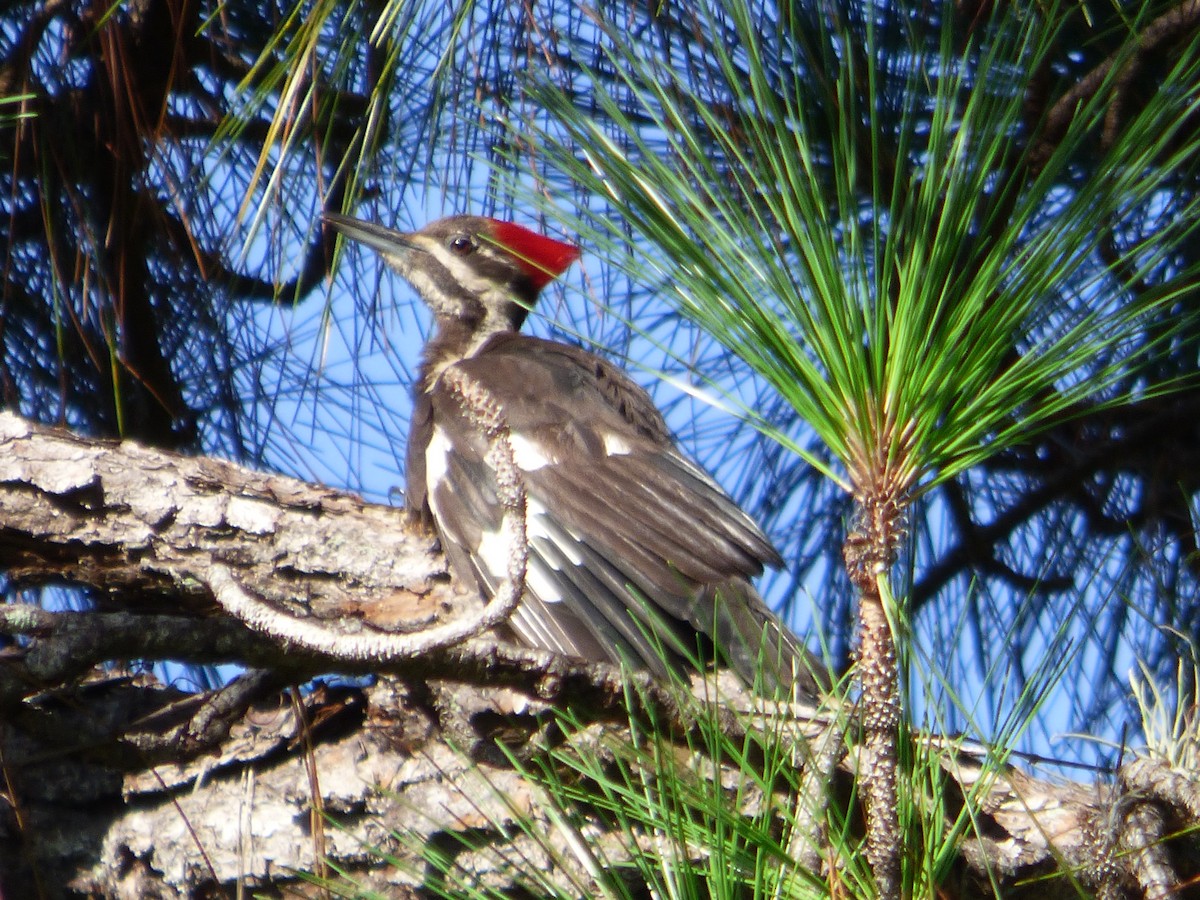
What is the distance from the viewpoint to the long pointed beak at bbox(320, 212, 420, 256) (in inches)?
91.9

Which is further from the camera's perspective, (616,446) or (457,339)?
(457,339)

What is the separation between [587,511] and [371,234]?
0.70 metres

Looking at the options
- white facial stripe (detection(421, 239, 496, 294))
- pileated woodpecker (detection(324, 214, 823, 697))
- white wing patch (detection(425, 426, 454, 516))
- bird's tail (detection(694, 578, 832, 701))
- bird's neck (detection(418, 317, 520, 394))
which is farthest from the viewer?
white facial stripe (detection(421, 239, 496, 294))

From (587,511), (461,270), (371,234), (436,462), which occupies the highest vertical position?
(461,270)

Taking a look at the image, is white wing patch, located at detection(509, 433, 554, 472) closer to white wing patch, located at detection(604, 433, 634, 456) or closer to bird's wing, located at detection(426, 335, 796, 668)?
bird's wing, located at detection(426, 335, 796, 668)

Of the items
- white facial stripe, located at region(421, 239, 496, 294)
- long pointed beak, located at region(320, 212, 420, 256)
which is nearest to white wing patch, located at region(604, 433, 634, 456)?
long pointed beak, located at region(320, 212, 420, 256)

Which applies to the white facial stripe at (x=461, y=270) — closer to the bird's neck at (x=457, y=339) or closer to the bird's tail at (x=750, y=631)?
the bird's neck at (x=457, y=339)

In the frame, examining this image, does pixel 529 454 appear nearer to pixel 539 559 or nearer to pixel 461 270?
pixel 539 559

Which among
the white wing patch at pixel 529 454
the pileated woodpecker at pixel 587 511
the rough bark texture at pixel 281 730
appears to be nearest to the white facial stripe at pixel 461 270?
the pileated woodpecker at pixel 587 511

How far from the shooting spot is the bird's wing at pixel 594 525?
2.54 meters

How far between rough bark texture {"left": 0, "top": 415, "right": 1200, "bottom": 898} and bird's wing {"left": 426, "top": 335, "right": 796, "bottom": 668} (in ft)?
0.50

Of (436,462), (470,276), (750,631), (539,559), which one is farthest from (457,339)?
(750,631)

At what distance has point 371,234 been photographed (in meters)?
2.68

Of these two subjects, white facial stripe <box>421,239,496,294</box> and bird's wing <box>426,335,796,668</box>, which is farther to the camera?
white facial stripe <box>421,239,496,294</box>
